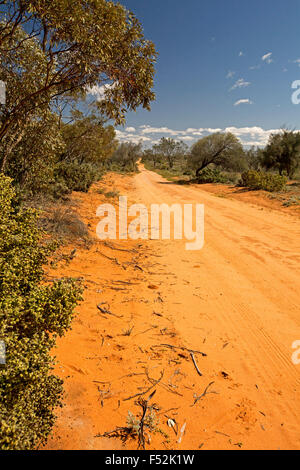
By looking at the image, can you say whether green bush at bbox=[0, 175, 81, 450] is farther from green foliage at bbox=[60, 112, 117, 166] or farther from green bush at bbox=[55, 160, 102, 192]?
green foliage at bbox=[60, 112, 117, 166]

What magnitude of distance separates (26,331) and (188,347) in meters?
2.18

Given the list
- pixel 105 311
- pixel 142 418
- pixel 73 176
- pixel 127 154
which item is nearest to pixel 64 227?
pixel 105 311

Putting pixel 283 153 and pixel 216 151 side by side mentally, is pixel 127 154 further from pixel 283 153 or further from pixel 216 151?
pixel 283 153

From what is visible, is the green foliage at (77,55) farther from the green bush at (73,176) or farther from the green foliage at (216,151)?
the green foliage at (216,151)

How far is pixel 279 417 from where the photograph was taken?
250 cm

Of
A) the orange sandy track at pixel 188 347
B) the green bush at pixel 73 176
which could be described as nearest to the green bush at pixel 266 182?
the green bush at pixel 73 176

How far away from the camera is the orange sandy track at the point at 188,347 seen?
2.35 metres

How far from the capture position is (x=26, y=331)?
2.15 metres

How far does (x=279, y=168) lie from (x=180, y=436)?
35238 millimetres

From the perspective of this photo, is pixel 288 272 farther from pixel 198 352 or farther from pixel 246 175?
pixel 246 175

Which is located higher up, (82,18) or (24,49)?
(24,49)

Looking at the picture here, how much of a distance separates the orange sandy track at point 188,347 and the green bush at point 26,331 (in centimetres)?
49

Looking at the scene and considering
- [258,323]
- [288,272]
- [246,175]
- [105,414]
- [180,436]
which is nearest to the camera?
[180,436]

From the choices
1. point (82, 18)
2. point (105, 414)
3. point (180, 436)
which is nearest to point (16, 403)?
point (105, 414)
